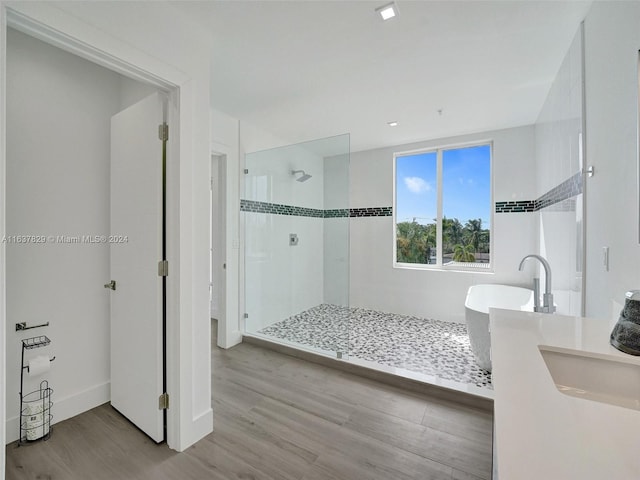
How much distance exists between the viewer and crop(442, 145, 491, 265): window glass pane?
409 centimetres

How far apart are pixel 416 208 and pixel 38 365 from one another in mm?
4355

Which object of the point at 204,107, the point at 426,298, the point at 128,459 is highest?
the point at 204,107

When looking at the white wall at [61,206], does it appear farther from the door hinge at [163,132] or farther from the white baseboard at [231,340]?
the white baseboard at [231,340]

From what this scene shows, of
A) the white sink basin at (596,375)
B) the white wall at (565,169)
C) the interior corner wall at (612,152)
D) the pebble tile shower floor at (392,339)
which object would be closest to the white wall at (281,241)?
the pebble tile shower floor at (392,339)

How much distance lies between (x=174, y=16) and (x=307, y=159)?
2.22m

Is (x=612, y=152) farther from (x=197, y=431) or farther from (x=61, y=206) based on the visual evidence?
(x=61, y=206)

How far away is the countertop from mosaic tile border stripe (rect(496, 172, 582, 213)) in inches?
58.1

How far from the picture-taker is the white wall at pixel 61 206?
1868mm

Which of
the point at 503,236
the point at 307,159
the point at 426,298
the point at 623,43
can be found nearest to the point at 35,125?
the point at 307,159

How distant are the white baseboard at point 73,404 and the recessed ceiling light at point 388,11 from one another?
3.16m

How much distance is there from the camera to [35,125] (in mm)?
1947

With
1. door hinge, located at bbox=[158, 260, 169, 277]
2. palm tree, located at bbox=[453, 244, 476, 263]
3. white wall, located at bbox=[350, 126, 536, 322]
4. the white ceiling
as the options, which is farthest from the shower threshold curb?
the white ceiling

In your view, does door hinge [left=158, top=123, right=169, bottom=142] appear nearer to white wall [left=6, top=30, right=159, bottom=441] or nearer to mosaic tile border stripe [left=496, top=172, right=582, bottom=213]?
white wall [left=6, top=30, right=159, bottom=441]

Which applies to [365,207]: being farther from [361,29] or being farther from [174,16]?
[174,16]
